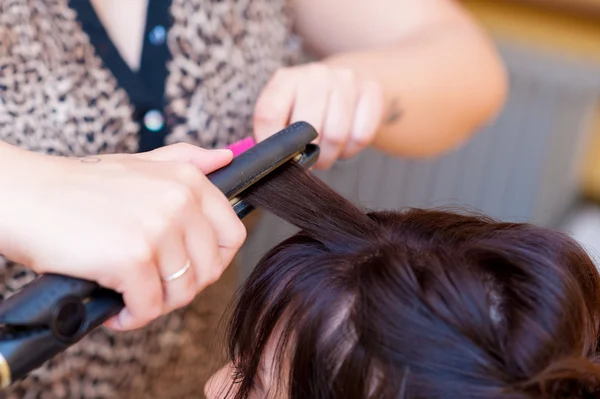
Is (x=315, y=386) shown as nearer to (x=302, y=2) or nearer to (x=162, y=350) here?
(x=162, y=350)

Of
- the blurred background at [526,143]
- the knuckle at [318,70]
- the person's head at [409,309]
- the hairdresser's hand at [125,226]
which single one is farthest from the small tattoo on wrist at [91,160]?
the blurred background at [526,143]

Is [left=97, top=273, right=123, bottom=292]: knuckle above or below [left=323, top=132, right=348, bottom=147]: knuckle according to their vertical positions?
above

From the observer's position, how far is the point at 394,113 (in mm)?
631

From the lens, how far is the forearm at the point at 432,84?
2.04ft

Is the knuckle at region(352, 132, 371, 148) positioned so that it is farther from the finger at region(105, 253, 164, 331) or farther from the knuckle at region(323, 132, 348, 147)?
the finger at region(105, 253, 164, 331)

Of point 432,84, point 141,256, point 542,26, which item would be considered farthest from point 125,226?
point 542,26

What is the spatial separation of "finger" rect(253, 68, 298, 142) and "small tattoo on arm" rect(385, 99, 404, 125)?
12 cm

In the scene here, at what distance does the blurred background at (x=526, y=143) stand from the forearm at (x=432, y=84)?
2.12 feet

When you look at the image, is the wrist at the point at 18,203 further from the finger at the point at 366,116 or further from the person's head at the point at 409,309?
the finger at the point at 366,116

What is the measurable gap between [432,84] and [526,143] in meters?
0.96

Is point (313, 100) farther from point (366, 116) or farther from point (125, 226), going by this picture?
point (125, 226)

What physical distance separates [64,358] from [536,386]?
1.25 ft

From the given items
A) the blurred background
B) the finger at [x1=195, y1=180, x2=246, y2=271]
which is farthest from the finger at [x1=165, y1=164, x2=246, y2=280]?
the blurred background

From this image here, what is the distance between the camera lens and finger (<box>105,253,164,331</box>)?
339 mm
